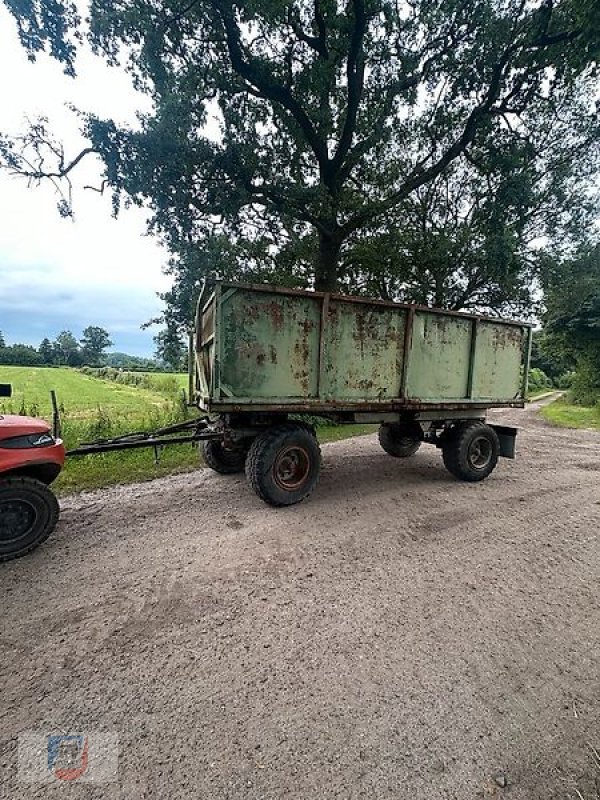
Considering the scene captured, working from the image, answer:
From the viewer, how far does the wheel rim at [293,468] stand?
4.81 m

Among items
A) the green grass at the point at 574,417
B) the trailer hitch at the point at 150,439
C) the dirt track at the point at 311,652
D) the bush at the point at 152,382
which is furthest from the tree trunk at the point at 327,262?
the bush at the point at 152,382

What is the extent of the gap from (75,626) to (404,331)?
4.80 meters

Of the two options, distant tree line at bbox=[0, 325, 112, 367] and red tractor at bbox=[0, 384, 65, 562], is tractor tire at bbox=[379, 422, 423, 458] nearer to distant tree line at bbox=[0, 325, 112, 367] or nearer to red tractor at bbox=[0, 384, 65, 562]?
red tractor at bbox=[0, 384, 65, 562]

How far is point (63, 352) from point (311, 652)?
97.8m

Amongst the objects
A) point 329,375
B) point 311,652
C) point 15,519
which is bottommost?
point 311,652

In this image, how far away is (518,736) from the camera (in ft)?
6.17

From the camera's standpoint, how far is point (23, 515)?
342cm

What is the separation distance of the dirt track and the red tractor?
0.75 feet

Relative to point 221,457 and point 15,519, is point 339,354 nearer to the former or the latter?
point 221,457

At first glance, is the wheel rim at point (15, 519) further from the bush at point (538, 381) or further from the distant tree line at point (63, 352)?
the distant tree line at point (63, 352)

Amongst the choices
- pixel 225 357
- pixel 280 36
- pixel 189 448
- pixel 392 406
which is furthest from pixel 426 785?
pixel 280 36

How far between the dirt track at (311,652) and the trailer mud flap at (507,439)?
188 cm

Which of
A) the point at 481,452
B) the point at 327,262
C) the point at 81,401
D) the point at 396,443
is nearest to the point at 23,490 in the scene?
the point at 396,443

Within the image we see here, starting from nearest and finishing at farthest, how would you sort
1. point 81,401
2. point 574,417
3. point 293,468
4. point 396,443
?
1. point 293,468
2. point 396,443
3. point 574,417
4. point 81,401
